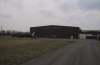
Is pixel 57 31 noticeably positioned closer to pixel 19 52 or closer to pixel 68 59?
pixel 19 52

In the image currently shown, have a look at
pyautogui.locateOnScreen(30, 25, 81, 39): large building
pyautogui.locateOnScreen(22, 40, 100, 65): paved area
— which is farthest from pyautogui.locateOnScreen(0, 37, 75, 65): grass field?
pyautogui.locateOnScreen(30, 25, 81, 39): large building

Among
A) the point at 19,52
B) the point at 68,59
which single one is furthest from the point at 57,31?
the point at 68,59

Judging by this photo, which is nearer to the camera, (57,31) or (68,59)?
Result: (68,59)

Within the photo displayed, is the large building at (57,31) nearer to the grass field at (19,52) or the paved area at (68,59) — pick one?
the grass field at (19,52)

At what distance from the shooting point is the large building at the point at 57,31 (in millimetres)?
112812

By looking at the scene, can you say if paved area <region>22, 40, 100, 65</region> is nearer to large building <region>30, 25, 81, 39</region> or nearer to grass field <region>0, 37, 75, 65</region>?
grass field <region>0, 37, 75, 65</region>

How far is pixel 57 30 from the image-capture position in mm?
114438

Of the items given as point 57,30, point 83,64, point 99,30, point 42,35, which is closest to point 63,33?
point 57,30

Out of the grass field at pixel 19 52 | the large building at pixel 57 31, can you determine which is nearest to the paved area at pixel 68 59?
the grass field at pixel 19 52

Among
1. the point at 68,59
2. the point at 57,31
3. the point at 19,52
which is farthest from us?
the point at 57,31

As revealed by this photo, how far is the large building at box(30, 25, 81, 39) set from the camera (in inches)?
4441

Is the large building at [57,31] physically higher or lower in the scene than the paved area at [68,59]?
higher

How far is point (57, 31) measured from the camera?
375 feet

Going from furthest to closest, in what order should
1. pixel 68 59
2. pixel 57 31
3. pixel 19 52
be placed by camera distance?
1. pixel 57 31
2. pixel 19 52
3. pixel 68 59
